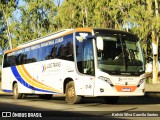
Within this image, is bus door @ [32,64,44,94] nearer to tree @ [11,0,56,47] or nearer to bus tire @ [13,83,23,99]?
bus tire @ [13,83,23,99]

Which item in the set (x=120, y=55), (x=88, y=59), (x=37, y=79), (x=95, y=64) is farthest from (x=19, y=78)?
(x=120, y=55)

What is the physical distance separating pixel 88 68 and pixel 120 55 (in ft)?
4.55

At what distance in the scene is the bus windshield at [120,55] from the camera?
1622cm

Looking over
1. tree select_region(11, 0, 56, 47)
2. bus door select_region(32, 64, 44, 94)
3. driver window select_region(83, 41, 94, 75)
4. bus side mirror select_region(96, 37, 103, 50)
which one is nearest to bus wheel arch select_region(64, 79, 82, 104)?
driver window select_region(83, 41, 94, 75)

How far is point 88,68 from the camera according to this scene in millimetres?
16516

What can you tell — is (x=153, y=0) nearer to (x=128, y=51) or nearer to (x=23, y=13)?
(x=128, y=51)

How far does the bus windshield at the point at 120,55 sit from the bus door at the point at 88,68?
410 mm

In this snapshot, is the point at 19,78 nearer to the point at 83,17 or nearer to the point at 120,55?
the point at 120,55

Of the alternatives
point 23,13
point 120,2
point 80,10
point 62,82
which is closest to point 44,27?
point 23,13

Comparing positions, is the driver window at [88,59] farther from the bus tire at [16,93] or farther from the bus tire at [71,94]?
the bus tire at [16,93]

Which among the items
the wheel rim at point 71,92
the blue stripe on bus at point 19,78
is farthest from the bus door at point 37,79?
the wheel rim at point 71,92

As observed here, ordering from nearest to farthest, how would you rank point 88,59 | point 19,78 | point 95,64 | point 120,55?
point 95,64
point 120,55
point 88,59
point 19,78

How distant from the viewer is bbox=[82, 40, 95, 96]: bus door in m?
16.3

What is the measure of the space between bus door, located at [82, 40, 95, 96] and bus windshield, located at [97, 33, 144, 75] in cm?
41
